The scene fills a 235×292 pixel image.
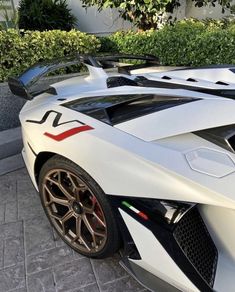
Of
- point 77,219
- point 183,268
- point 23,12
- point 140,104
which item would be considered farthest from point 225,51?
point 23,12

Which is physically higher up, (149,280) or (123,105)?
(123,105)

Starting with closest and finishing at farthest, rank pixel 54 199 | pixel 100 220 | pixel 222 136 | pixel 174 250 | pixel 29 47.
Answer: pixel 174 250, pixel 222 136, pixel 100 220, pixel 54 199, pixel 29 47

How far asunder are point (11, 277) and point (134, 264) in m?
0.90

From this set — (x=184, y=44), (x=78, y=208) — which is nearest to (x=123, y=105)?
(x=78, y=208)

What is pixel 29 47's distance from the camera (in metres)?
4.72

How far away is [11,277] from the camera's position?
2170 millimetres

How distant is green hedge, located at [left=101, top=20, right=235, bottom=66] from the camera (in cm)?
476

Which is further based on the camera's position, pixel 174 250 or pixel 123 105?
pixel 123 105

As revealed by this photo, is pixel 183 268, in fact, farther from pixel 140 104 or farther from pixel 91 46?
pixel 91 46

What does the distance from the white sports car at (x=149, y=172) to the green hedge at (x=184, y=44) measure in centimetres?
259

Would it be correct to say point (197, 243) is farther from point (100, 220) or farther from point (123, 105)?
point (123, 105)

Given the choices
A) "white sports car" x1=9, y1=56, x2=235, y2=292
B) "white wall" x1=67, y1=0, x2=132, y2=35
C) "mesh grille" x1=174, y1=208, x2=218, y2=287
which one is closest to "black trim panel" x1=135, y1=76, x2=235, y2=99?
"white sports car" x1=9, y1=56, x2=235, y2=292

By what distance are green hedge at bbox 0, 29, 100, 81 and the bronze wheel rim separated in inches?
106

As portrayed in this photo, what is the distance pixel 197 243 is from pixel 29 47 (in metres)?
3.96
